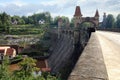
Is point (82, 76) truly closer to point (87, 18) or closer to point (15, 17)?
point (87, 18)

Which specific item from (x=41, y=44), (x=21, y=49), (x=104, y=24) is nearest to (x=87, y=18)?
(x=41, y=44)

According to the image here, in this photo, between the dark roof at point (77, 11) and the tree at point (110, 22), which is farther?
the tree at point (110, 22)

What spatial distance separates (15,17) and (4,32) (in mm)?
31895

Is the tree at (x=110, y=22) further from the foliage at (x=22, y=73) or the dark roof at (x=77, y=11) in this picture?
the foliage at (x=22, y=73)

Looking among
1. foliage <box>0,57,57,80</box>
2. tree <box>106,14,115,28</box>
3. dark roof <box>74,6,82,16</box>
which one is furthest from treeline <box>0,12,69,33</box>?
foliage <box>0,57,57,80</box>

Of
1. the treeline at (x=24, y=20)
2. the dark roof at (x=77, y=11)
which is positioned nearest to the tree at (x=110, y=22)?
the treeline at (x=24, y=20)

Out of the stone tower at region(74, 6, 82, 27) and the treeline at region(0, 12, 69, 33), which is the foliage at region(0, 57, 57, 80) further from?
the treeline at region(0, 12, 69, 33)

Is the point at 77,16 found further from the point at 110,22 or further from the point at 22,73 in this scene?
the point at 22,73

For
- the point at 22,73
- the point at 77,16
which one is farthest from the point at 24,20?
the point at 22,73

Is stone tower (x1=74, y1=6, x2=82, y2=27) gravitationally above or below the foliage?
above

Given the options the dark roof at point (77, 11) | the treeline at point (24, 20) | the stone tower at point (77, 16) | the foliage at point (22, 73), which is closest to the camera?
the foliage at point (22, 73)

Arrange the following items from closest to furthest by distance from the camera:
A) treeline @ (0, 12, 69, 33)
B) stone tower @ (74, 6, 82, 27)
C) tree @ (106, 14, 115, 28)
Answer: stone tower @ (74, 6, 82, 27) → treeline @ (0, 12, 69, 33) → tree @ (106, 14, 115, 28)

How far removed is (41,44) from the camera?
223 ft

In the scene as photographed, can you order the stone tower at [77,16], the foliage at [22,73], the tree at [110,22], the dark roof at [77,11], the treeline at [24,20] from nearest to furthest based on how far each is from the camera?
the foliage at [22,73] < the stone tower at [77,16] < the dark roof at [77,11] < the treeline at [24,20] < the tree at [110,22]
